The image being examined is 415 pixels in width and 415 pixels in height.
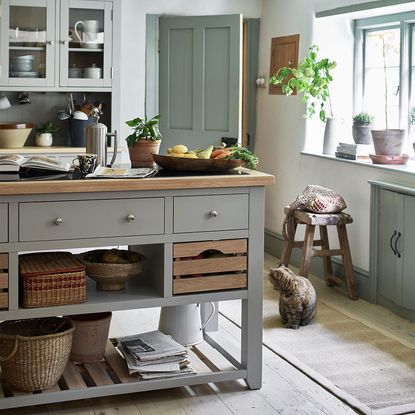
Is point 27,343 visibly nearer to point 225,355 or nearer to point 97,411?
point 97,411

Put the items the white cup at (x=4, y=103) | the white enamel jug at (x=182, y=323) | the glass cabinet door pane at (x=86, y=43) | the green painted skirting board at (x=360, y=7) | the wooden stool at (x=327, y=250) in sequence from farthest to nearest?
the white cup at (x=4, y=103) < the glass cabinet door pane at (x=86, y=43) < the wooden stool at (x=327, y=250) < the green painted skirting board at (x=360, y=7) < the white enamel jug at (x=182, y=323)

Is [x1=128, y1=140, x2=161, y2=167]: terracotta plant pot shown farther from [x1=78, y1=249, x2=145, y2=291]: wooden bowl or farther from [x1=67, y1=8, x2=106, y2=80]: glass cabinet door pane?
[x1=67, y1=8, x2=106, y2=80]: glass cabinet door pane

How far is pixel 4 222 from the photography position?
3.34 m

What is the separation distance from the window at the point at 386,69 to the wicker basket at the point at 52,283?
302cm

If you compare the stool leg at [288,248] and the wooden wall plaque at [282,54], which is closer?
the stool leg at [288,248]

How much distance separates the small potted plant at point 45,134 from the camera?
6594mm

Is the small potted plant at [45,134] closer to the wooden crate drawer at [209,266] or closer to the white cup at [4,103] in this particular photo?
the white cup at [4,103]

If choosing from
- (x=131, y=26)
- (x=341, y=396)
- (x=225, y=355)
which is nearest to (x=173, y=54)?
(x=131, y=26)

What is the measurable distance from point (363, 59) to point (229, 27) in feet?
3.58

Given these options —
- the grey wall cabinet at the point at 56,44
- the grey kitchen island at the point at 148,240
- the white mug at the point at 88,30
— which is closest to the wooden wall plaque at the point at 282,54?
the grey wall cabinet at the point at 56,44

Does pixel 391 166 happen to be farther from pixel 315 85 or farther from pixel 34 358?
pixel 34 358

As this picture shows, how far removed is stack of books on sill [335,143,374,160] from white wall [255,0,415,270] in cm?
7

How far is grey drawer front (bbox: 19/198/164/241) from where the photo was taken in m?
3.39

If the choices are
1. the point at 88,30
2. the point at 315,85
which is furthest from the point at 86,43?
the point at 315,85
